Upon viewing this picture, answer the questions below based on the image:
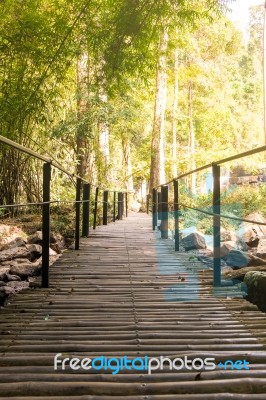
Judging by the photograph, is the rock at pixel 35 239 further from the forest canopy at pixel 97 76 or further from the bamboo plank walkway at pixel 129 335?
the bamboo plank walkway at pixel 129 335

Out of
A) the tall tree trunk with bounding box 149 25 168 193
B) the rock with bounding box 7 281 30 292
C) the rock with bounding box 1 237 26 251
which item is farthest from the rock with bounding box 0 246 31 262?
the tall tree trunk with bounding box 149 25 168 193

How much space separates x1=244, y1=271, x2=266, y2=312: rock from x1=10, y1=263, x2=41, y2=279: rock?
2.64m

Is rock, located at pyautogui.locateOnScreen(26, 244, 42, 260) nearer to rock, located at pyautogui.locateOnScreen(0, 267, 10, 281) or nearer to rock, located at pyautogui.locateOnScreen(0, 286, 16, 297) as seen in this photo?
rock, located at pyautogui.locateOnScreen(0, 267, 10, 281)

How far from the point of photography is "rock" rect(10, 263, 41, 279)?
16.1ft

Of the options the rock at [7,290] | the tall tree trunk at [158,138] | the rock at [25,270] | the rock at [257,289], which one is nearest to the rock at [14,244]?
the rock at [25,270]

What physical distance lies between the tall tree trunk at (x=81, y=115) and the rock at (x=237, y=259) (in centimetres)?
541

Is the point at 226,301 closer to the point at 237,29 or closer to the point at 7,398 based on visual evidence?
the point at 7,398

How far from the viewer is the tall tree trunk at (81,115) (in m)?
9.85

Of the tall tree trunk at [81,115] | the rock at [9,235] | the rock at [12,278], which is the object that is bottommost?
the rock at [12,278]

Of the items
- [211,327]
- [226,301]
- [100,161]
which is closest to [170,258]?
[226,301]

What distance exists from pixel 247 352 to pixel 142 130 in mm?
22486

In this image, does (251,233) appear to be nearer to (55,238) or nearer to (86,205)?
(55,238)

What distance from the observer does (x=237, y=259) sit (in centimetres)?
539

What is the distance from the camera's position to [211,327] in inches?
87.1
